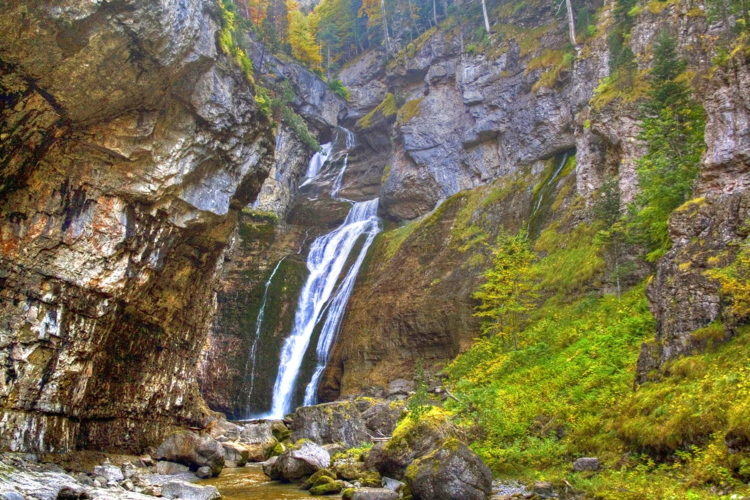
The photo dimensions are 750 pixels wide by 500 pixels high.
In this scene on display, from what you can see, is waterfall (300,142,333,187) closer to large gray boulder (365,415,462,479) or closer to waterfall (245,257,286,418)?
waterfall (245,257,286,418)

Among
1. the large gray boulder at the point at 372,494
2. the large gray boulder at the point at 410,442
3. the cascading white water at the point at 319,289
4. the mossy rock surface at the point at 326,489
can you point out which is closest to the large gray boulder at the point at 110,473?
the mossy rock surface at the point at 326,489

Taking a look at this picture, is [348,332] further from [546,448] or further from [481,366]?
[546,448]

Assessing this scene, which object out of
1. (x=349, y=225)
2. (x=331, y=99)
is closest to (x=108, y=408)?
(x=349, y=225)

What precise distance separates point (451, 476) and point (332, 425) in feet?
29.3

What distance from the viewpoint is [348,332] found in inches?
1147

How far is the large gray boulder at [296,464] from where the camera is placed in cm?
1367

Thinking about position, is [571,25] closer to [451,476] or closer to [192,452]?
[451,476]

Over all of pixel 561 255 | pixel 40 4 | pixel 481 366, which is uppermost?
pixel 40 4

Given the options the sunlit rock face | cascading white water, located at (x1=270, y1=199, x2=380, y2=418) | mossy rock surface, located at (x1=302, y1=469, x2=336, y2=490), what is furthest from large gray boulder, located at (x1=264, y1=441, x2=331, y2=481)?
cascading white water, located at (x1=270, y1=199, x2=380, y2=418)

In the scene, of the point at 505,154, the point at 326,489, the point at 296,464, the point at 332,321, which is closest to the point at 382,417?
the point at 296,464

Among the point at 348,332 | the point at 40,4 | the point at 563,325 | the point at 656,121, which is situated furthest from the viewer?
the point at 348,332

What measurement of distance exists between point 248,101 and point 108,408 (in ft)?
35.8

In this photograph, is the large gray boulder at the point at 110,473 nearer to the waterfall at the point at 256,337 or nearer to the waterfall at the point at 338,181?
the waterfall at the point at 256,337

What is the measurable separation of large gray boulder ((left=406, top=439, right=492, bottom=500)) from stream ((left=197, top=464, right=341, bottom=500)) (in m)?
2.41
